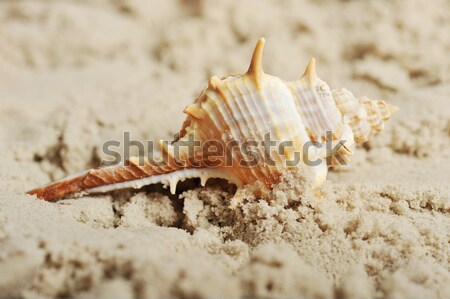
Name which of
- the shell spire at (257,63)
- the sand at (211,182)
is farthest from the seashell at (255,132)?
the sand at (211,182)

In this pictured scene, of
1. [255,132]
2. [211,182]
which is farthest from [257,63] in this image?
[211,182]

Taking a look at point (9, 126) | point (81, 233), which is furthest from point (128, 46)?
point (81, 233)

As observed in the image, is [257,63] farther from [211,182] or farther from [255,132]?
[211,182]

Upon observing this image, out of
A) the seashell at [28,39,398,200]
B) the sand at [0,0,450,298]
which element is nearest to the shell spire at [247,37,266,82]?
the seashell at [28,39,398,200]

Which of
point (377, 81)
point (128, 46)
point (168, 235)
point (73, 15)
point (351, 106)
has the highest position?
point (73, 15)

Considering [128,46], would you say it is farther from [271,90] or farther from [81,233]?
[81,233]

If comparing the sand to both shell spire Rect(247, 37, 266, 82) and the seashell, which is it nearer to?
the seashell
